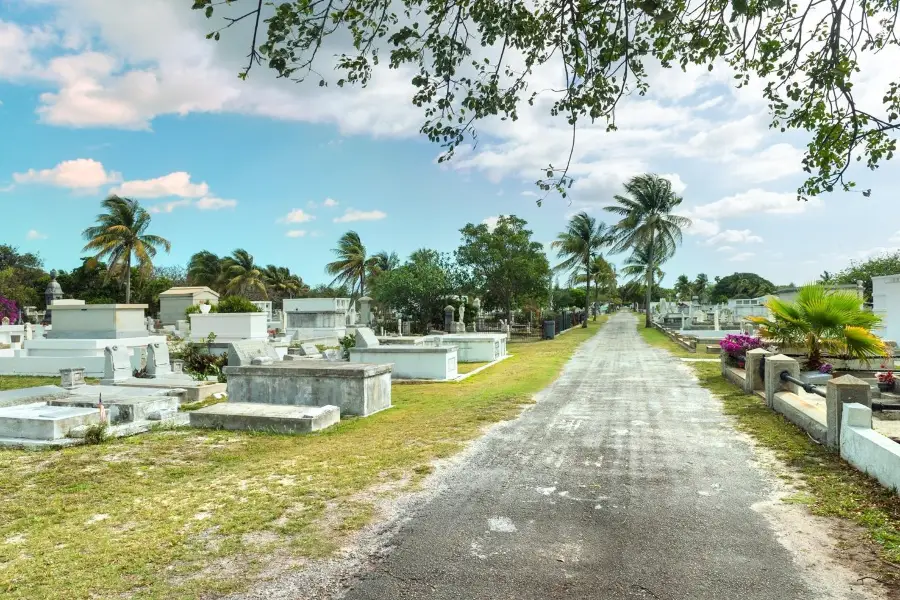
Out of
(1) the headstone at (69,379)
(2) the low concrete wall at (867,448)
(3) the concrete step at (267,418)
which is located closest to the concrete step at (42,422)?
(3) the concrete step at (267,418)

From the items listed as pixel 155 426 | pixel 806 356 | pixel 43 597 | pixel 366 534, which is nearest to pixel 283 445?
pixel 155 426

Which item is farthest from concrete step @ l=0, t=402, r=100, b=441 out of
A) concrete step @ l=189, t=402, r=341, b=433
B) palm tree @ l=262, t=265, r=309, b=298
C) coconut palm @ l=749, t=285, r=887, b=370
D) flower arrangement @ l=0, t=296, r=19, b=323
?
palm tree @ l=262, t=265, r=309, b=298

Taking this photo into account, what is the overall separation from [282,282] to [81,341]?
46.5 meters

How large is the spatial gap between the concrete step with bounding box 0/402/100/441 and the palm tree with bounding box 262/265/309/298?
178 ft

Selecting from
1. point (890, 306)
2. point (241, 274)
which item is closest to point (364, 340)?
point (890, 306)

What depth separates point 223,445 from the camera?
725cm

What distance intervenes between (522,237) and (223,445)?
1155 inches

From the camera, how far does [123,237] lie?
40.9m

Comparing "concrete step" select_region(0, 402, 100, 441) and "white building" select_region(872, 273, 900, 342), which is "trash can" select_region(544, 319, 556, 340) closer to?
"white building" select_region(872, 273, 900, 342)

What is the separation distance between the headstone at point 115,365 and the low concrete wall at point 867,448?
14112 millimetres

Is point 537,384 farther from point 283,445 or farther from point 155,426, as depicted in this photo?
point 155,426

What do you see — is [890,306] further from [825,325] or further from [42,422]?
[42,422]

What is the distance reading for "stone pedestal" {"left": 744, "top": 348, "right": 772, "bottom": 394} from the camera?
10.6m

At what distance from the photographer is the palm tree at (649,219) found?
1540 inches
